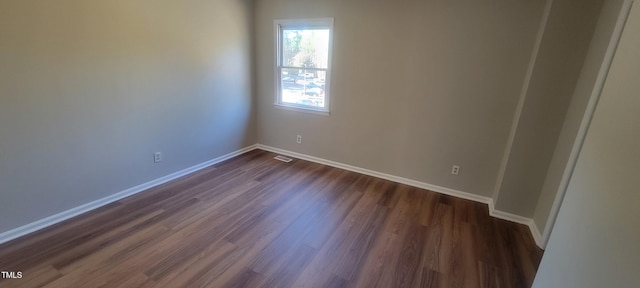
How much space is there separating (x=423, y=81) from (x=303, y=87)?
1.69 m

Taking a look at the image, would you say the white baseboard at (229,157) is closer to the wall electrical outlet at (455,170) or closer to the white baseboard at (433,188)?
the white baseboard at (433,188)

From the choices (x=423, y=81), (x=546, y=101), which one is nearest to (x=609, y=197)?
(x=546, y=101)

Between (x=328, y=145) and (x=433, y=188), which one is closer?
(x=433, y=188)

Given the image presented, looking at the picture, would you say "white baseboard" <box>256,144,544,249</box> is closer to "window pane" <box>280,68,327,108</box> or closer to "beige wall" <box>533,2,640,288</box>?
"window pane" <box>280,68,327,108</box>

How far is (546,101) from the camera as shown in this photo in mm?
2369

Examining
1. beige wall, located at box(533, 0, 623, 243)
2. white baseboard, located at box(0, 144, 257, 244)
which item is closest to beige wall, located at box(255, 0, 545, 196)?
beige wall, located at box(533, 0, 623, 243)

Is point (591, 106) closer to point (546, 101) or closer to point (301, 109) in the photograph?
point (546, 101)

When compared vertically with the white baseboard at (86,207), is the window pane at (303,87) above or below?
above

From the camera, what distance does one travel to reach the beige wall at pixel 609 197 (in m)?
0.72

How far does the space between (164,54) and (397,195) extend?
3.06m

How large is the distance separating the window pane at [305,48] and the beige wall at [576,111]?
256 centimetres

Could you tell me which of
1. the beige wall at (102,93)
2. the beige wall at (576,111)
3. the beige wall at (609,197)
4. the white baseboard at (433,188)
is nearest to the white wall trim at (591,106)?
the beige wall at (576,111)

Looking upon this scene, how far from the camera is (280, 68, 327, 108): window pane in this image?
3.78 meters

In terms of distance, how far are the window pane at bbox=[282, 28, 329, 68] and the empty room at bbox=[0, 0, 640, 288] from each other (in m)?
0.03
